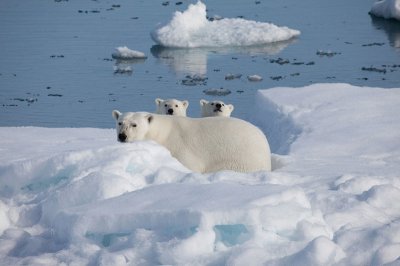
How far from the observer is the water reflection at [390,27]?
19.8 meters

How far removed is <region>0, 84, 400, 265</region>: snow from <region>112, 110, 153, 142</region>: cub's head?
69 centimetres

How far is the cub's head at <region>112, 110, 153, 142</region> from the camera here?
6.57 m

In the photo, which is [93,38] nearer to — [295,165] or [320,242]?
[295,165]

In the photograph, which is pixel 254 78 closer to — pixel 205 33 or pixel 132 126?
pixel 205 33

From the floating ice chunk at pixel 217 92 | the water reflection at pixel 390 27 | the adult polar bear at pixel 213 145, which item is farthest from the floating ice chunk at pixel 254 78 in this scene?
the adult polar bear at pixel 213 145

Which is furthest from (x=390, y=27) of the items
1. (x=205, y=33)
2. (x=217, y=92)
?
(x=217, y=92)

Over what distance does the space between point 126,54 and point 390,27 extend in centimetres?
719

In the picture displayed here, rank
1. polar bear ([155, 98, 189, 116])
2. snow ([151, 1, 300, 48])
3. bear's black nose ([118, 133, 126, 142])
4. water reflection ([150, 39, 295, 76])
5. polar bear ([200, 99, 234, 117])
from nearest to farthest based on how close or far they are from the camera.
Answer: bear's black nose ([118, 133, 126, 142])
polar bear ([155, 98, 189, 116])
polar bear ([200, 99, 234, 117])
water reflection ([150, 39, 295, 76])
snow ([151, 1, 300, 48])

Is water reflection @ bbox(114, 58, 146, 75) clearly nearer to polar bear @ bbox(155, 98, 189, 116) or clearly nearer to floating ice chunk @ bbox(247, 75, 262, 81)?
floating ice chunk @ bbox(247, 75, 262, 81)

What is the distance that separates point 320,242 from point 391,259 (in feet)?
1.20

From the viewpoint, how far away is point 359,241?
168 inches

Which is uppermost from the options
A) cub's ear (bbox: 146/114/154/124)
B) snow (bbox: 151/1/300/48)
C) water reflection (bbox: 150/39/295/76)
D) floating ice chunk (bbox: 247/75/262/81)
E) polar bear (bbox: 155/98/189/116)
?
cub's ear (bbox: 146/114/154/124)

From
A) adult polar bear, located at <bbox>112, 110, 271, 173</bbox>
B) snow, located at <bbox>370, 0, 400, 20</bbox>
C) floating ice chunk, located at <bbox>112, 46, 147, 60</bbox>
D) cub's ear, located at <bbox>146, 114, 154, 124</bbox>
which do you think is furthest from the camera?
snow, located at <bbox>370, 0, 400, 20</bbox>

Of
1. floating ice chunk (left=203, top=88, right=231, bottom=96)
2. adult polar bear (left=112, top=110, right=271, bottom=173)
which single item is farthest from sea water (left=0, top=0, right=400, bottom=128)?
adult polar bear (left=112, top=110, right=271, bottom=173)
